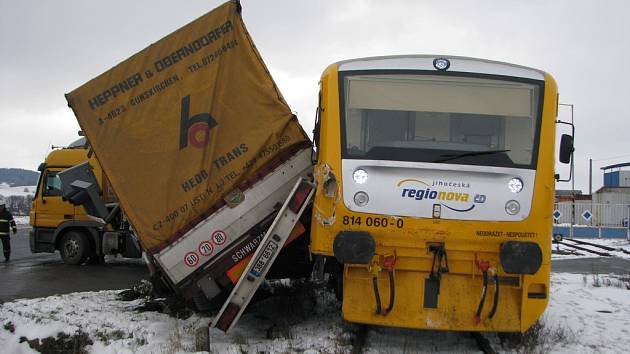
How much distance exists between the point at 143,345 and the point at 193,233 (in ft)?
4.01

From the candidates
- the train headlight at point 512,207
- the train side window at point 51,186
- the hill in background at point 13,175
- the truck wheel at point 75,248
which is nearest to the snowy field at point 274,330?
the train headlight at point 512,207

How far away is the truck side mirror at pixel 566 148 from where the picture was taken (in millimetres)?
6033

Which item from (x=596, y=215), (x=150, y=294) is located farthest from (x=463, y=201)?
(x=596, y=215)

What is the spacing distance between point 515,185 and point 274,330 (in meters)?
2.97

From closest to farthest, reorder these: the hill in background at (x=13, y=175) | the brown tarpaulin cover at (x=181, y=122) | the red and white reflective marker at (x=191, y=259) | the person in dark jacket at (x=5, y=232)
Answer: the red and white reflective marker at (x=191, y=259)
the brown tarpaulin cover at (x=181, y=122)
the person in dark jacket at (x=5, y=232)
the hill in background at (x=13, y=175)

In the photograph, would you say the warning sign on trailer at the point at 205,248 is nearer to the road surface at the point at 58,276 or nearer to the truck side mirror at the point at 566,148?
the truck side mirror at the point at 566,148

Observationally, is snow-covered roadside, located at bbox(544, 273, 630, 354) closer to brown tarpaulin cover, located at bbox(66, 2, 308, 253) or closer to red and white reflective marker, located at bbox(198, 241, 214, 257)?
red and white reflective marker, located at bbox(198, 241, 214, 257)

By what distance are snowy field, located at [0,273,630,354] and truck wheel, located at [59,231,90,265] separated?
19.4ft

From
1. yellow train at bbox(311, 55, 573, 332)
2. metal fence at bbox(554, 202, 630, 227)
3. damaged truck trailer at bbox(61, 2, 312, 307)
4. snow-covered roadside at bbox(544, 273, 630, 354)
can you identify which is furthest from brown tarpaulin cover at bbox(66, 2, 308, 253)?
metal fence at bbox(554, 202, 630, 227)

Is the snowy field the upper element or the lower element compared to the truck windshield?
lower

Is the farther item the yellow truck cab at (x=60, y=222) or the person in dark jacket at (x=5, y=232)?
the person in dark jacket at (x=5, y=232)

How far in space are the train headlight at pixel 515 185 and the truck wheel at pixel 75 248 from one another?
11646 mm

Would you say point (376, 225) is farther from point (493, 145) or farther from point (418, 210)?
point (493, 145)

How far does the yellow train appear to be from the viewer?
5363 millimetres
